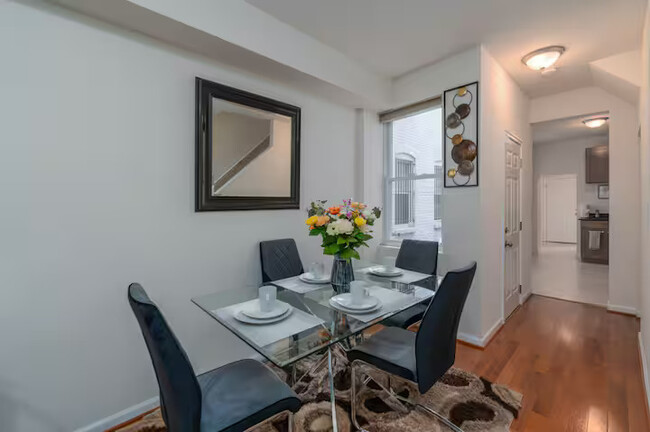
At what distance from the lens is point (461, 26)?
90.4 inches

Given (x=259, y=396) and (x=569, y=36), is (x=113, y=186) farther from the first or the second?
(x=569, y=36)

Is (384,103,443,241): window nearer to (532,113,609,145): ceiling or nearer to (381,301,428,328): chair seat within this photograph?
(381,301,428,328): chair seat

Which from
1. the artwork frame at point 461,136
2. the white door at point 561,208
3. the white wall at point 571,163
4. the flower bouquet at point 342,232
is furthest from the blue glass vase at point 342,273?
the white door at point 561,208

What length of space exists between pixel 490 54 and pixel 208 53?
7.95ft

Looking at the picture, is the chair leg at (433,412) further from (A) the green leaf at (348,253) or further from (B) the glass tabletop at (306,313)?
(A) the green leaf at (348,253)

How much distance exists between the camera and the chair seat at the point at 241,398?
3.76 feet

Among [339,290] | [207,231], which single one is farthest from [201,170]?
[339,290]

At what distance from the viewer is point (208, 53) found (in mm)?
2080

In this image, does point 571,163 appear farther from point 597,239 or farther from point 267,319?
point 267,319

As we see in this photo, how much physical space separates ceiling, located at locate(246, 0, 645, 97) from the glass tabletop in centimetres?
194

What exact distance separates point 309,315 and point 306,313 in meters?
0.03

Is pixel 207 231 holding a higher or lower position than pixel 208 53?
lower

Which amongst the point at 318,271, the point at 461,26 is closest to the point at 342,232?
the point at 318,271

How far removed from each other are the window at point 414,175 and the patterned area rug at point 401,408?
5.36 ft
